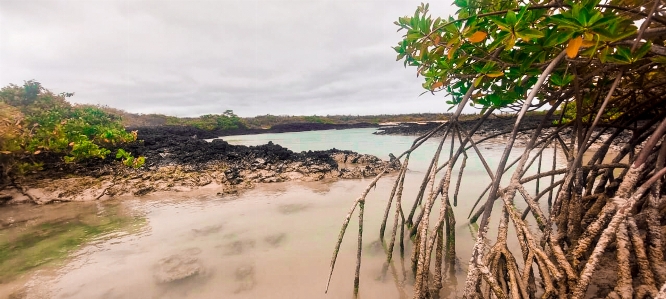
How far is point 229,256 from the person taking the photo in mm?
3660

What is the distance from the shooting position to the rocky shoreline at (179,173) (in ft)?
21.7

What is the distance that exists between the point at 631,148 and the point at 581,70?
1.15 m

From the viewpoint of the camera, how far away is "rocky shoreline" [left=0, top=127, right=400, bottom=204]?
6623mm

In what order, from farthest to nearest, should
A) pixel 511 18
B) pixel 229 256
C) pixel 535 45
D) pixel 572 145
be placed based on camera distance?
1. pixel 229 256
2. pixel 572 145
3. pixel 535 45
4. pixel 511 18

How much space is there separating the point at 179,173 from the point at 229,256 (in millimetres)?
5399

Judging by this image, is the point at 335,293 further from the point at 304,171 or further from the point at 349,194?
the point at 304,171

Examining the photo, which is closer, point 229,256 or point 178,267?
point 178,267

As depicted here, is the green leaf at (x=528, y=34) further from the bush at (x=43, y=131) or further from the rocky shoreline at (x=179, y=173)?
the bush at (x=43, y=131)

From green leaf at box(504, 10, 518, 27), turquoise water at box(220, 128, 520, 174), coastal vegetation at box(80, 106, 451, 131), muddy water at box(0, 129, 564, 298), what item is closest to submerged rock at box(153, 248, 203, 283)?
muddy water at box(0, 129, 564, 298)

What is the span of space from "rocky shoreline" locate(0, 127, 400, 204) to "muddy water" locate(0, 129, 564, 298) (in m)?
0.75

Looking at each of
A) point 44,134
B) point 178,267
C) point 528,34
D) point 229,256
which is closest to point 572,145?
point 528,34

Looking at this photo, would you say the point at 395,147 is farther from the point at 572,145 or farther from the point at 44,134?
the point at 44,134

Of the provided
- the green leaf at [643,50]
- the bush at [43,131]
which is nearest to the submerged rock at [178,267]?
the green leaf at [643,50]

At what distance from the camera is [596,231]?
180cm
